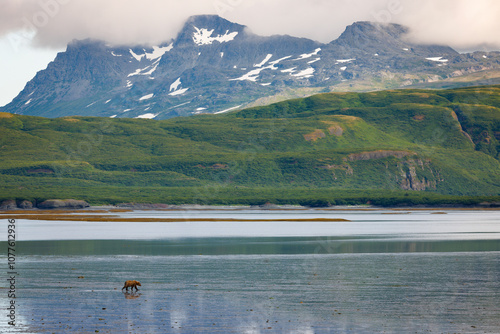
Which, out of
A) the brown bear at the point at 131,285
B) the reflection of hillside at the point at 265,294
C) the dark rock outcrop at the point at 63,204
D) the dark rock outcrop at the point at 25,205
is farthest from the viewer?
the dark rock outcrop at the point at 63,204

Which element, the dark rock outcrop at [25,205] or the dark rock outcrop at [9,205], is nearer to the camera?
the dark rock outcrop at [9,205]

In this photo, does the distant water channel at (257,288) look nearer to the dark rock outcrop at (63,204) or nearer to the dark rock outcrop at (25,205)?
the dark rock outcrop at (63,204)

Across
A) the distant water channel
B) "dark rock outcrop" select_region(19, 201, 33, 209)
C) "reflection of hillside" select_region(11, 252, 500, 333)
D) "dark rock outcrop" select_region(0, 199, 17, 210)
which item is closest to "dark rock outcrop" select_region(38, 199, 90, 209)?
"dark rock outcrop" select_region(19, 201, 33, 209)

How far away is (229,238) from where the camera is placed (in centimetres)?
8681

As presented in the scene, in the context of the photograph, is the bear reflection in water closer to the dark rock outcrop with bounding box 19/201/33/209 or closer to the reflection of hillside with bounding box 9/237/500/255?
the reflection of hillside with bounding box 9/237/500/255

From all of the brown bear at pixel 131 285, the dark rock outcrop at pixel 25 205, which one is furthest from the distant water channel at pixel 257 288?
the dark rock outcrop at pixel 25 205

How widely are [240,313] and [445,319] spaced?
33.6ft

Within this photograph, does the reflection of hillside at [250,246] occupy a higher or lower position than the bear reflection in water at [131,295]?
lower

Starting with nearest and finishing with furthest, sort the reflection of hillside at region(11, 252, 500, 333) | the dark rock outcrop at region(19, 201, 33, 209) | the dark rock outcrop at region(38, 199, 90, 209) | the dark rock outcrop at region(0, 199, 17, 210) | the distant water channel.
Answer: the distant water channel
the reflection of hillside at region(11, 252, 500, 333)
the dark rock outcrop at region(0, 199, 17, 210)
the dark rock outcrop at region(19, 201, 33, 209)
the dark rock outcrop at region(38, 199, 90, 209)

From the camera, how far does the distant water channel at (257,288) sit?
31547 mm

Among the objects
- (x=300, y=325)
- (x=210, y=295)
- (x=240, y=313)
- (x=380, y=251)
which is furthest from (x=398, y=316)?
(x=380, y=251)

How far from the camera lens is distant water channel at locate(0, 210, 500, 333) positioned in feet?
104

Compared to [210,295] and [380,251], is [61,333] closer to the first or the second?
[210,295]

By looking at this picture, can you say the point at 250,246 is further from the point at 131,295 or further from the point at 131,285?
the point at 131,295
